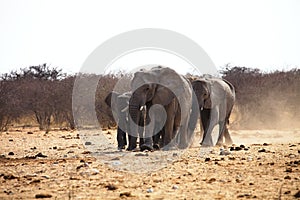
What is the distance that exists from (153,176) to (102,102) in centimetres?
2170

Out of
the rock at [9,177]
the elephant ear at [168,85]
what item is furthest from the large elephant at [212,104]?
the rock at [9,177]

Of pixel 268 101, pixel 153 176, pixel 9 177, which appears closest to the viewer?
pixel 9 177

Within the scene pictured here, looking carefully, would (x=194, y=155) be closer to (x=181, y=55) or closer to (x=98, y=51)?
(x=181, y=55)

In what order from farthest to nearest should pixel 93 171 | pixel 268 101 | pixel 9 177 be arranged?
pixel 268 101 → pixel 93 171 → pixel 9 177

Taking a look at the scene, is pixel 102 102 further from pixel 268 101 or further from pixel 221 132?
pixel 221 132

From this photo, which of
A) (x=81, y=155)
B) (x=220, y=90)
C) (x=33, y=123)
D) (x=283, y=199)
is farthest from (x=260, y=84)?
(x=283, y=199)

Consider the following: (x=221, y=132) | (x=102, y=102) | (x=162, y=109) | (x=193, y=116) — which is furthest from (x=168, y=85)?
(x=102, y=102)

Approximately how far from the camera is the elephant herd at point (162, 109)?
1565 centimetres

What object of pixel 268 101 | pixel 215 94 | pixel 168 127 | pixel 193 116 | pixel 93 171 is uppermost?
pixel 268 101

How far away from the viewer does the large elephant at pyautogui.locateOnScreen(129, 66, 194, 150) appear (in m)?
15.7

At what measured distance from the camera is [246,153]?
14.4 meters

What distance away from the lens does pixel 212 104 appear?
18453 mm

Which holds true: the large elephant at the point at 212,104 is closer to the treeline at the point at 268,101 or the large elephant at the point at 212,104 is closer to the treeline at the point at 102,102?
the treeline at the point at 102,102

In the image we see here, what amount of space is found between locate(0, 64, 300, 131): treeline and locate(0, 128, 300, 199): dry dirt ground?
17912mm
